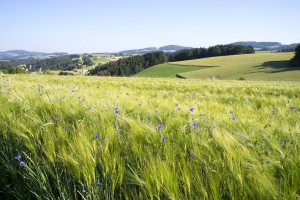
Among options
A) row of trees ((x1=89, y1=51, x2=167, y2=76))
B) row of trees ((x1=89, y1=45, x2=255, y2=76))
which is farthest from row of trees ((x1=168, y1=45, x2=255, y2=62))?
row of trees ((x1=89, y1=51, x2=167, y2=76))

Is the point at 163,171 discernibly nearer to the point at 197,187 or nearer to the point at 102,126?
the point at 197,187

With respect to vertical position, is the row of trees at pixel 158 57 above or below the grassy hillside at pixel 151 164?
below

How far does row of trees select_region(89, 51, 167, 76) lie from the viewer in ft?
338

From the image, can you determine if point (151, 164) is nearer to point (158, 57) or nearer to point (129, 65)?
point (129, 65)

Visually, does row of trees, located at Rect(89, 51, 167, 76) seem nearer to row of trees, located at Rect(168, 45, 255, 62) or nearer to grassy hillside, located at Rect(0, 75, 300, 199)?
row of trees, located at Rect(168, 45, 255, 62)

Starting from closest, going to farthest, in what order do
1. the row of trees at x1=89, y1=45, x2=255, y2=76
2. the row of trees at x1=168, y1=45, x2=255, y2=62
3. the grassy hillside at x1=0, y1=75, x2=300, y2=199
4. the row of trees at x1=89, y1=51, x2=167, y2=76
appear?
the grassy hillside at x1=0, y1=75, x2=300, y2=199, the row of trees at x1=89, y1=51, x2=167, y2=76, the row of trees at x1=89, y1=45, x2=255, y2=76, the row of trees at x1=168, y1=45, x2=255, y2=62

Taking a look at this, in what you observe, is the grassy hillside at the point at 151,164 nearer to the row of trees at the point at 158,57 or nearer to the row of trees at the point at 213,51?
the row of trees at the point at 158,57

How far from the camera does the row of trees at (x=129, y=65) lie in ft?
338

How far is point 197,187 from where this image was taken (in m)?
1.15

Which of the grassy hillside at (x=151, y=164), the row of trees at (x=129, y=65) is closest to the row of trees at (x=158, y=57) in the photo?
the row of trees at (x=129, y=65)

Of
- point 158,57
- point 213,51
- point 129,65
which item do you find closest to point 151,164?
point 129,65

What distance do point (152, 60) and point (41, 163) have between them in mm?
117096

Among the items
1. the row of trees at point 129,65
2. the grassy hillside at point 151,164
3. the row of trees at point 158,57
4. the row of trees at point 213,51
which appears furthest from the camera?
the row of trees at point 213,51

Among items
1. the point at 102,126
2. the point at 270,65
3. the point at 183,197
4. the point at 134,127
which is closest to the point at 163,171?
the point at 183,197
